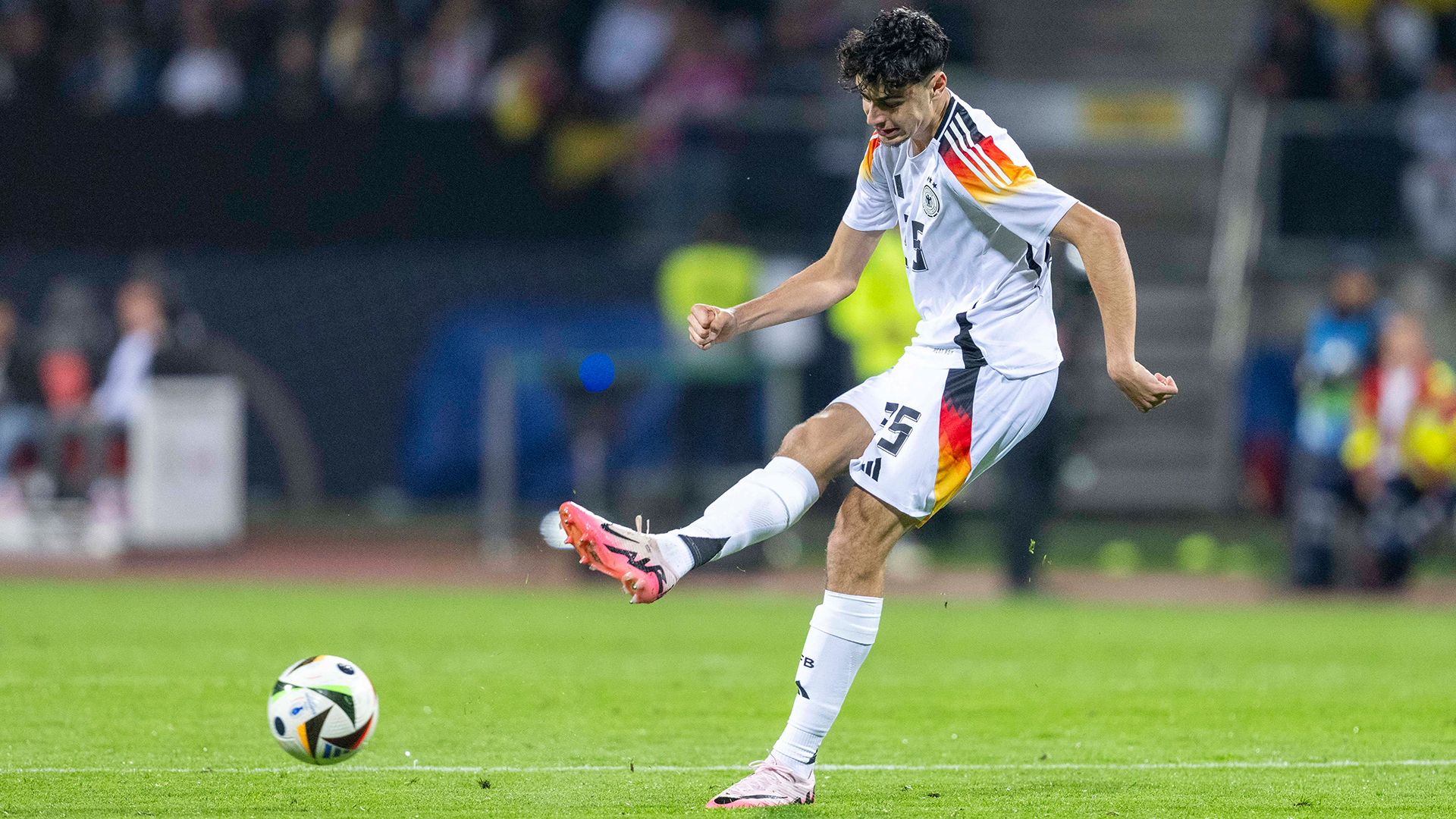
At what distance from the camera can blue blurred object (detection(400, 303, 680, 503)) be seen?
16.0 m

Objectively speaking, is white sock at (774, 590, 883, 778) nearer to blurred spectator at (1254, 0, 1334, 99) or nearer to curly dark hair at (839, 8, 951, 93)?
curly dark hair at (839, 8, 951, 93)

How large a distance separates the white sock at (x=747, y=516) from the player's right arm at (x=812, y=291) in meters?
0.45

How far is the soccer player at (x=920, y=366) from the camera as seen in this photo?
17.9ft

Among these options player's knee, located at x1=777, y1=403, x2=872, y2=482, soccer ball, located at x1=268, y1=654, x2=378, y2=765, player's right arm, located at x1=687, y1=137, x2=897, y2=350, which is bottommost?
soccer ball, located at x1=268, y1=654, x2=378, y2=765

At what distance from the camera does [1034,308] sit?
18.9 feet

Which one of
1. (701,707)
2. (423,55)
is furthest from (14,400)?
(701,707)

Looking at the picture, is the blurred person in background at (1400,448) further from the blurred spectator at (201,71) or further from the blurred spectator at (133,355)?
the blurred spectator at (201,71)

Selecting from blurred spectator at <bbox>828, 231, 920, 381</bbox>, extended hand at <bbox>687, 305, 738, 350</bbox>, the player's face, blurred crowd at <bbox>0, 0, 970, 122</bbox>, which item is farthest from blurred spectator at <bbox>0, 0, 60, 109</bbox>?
the player's face

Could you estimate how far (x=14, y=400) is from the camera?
15.6 m

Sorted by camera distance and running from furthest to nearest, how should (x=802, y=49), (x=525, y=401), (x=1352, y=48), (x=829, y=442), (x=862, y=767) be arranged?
(x=1352, y=48)
(x=802, y=49)
(x=525, y=401)
(x=862, y=767)
(x=829, y=442)

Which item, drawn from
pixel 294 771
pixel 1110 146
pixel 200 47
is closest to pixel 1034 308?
pixel 294 771

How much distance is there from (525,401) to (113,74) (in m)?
5.15

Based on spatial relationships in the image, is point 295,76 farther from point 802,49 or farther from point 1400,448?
point 1400,448

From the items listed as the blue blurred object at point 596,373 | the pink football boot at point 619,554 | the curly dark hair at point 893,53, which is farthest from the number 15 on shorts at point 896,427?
the blue blurred object at point 596,373
